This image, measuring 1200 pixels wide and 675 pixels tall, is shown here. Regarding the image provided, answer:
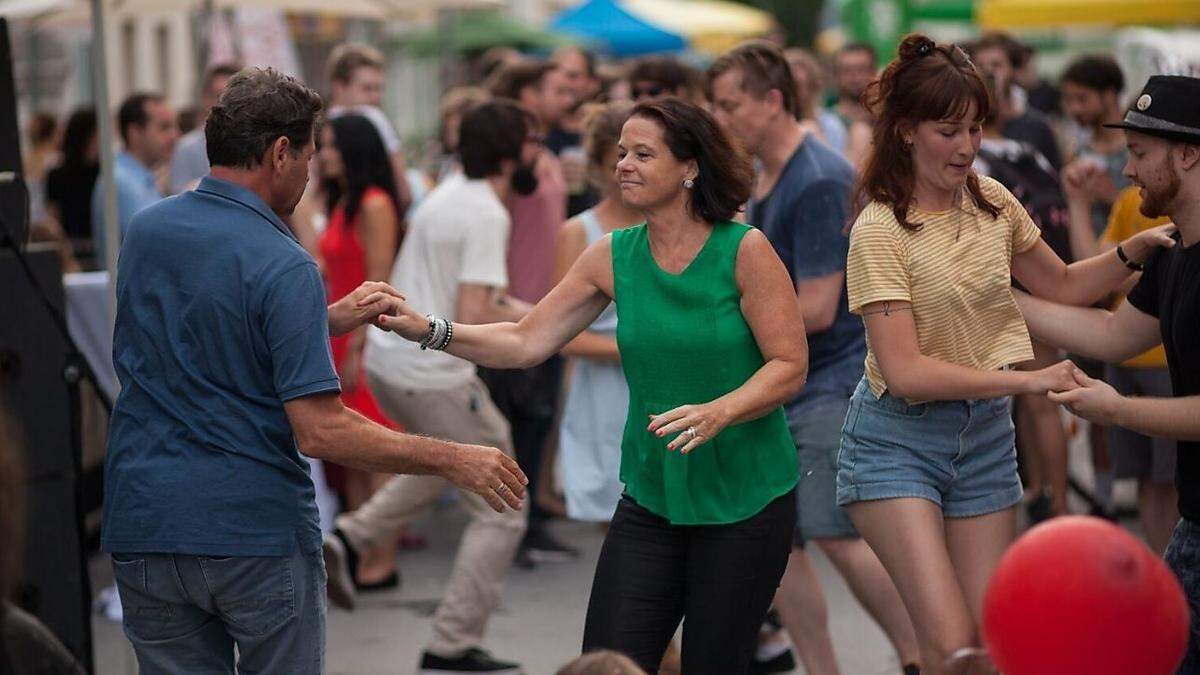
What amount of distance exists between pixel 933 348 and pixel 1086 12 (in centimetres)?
1346

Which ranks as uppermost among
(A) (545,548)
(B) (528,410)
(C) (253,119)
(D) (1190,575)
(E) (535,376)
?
(C) (253,119)

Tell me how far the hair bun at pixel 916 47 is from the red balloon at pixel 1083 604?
2016 millimetres

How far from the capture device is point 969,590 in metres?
4.46

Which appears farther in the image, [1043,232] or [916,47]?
[1043,232]

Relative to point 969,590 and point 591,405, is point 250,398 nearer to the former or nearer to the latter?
point 969,590

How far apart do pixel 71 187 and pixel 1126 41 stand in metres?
8.67

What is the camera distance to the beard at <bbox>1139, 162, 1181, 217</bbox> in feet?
14.0

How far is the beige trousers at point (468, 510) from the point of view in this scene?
21.6 ft

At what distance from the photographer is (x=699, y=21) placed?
28.7 m

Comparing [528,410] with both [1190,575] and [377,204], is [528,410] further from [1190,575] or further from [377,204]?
[1190,575]

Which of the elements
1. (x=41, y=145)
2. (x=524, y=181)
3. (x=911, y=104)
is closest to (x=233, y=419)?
(x=911, y=104)

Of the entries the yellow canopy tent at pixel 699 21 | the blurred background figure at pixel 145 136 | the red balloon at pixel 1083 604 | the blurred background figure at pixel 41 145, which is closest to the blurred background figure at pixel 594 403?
the red balloon at pixel 1083 604

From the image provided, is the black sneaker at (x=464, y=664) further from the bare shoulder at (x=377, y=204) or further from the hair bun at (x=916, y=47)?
the hair bun at (x=916, y=47)

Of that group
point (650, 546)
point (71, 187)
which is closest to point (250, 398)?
point (650, 546)
